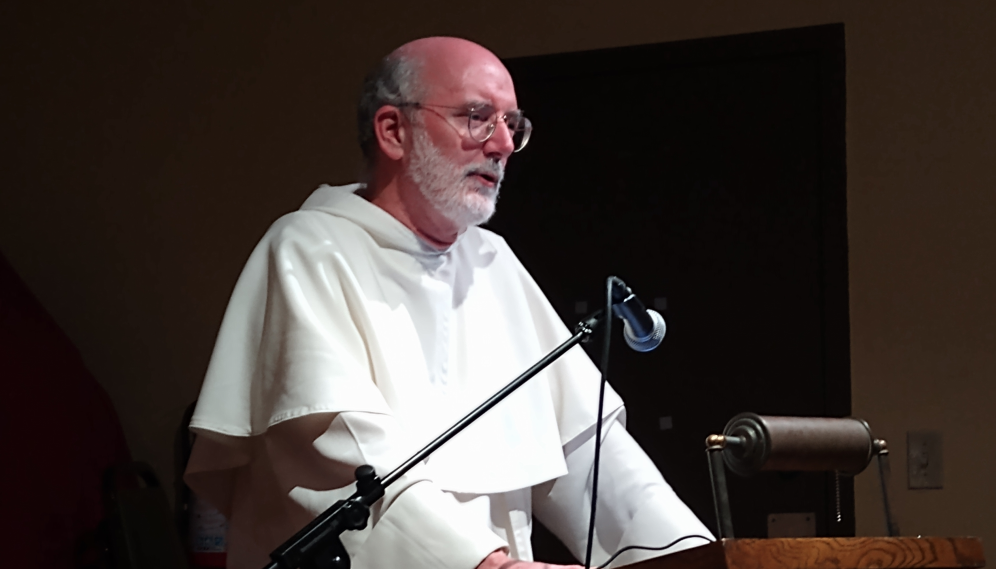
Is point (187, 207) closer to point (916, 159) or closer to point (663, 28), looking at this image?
point (663, 28)

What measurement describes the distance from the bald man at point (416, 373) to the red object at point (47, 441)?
138 centimetres

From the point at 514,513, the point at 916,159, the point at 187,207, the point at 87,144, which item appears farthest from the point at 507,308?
the point at 87,144

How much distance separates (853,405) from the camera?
3.18 meters

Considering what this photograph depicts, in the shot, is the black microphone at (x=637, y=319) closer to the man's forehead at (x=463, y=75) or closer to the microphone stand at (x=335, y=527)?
the microphone stand at (x=335, y=527)

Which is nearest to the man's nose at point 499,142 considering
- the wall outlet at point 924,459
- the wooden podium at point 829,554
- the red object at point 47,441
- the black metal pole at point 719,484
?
the black metal pole at point 719,484

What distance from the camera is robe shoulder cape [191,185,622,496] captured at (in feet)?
6.23

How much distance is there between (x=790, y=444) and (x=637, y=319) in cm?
31

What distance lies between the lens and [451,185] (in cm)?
222

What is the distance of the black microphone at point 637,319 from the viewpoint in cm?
172

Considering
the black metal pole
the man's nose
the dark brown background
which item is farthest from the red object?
the black metal pole

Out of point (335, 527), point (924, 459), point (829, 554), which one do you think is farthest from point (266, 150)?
point (829, 554)

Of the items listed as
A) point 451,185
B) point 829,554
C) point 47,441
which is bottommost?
point 47,441

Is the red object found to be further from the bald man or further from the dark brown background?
the bald man

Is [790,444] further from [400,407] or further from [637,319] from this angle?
[400,407]
